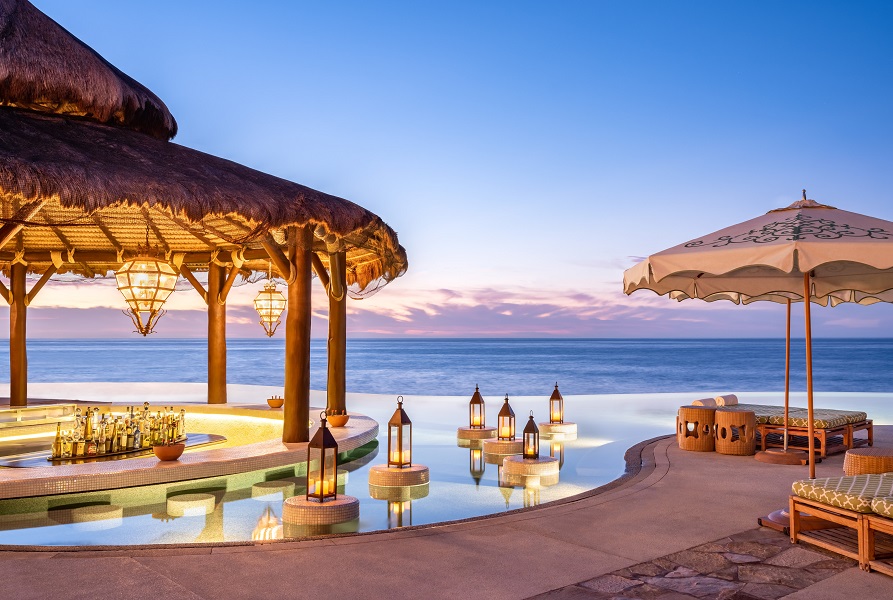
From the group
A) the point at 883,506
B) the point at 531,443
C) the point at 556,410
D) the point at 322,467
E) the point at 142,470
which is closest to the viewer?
the point at 883,506

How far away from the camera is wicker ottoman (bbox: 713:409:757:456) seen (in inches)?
256

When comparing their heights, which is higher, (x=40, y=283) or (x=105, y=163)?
(x=105, y=163)

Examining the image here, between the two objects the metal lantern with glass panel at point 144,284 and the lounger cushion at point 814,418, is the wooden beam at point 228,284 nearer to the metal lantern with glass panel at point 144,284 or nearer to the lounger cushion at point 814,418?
the metal lantern with glass panel at point 144,284

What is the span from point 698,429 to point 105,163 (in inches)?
222

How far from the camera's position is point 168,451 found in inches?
219

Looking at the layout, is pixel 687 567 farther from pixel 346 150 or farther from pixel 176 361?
pixel 176 361

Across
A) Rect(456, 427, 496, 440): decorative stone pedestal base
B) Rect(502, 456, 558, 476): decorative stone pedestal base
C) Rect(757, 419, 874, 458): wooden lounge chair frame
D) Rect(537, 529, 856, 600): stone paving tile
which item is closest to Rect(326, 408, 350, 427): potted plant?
Rect(456, 427, 496, 440): decorative stone pedestal base

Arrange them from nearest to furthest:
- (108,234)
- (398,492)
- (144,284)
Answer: (398,492), (144,284), (108,234)

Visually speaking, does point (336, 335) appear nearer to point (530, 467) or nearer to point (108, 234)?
point (108, 234)

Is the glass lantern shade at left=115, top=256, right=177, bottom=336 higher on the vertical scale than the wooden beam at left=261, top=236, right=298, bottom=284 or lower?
lower

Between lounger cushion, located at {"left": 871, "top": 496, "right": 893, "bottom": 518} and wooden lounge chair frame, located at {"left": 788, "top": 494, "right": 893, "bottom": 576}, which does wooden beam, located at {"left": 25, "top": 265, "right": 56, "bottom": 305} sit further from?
lounger cushion, located at {"left": 871, "top": 496, "right": 893, "bottom": 518}

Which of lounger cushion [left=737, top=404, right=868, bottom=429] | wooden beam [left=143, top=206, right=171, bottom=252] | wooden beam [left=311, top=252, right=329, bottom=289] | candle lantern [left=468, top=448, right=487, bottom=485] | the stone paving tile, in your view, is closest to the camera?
the stone paving tile

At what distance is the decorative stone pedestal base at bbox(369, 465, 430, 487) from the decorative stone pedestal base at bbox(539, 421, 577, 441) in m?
2.84

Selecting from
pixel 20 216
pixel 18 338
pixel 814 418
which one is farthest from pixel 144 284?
pixel 814 418
